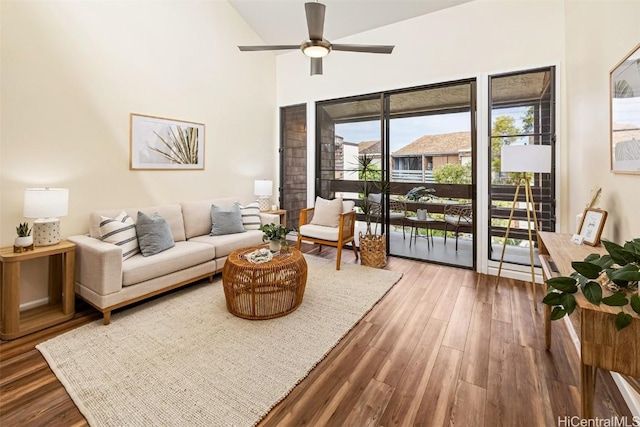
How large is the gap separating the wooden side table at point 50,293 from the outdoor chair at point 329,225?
2.64 metres

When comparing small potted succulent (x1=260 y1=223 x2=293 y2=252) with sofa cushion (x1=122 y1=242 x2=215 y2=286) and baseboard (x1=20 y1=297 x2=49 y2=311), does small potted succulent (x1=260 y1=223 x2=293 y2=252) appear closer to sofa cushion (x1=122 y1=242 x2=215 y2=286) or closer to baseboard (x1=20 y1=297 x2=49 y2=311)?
sofa cushion (x1=122 y1=242 x2=215 y2=286)

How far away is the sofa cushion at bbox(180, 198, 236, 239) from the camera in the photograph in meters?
3.90

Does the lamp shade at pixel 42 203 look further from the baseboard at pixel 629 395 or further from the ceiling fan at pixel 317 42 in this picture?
the baseboard at pixel 629 395

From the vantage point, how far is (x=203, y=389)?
182 cm

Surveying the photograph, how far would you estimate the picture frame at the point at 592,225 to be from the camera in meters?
2.05

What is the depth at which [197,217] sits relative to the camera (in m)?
3.98

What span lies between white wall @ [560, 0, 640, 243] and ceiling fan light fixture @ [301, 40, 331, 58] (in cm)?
202

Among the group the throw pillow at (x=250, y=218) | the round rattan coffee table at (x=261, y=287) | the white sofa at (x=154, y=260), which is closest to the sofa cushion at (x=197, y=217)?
the white sofa at (x=154, y=260)

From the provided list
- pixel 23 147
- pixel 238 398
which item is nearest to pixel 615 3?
pixel 238 398

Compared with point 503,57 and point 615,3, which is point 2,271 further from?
point 503,57

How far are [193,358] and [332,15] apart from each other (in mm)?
4618

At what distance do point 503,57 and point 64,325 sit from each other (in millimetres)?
5407

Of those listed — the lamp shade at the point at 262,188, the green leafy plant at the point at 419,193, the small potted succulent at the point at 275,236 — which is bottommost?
the small potted succulent at the point at 275,236

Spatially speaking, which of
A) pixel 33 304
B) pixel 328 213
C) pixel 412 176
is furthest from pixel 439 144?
pixel 33 304
